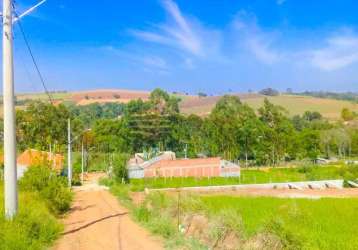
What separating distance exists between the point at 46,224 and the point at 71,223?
11.7 feet

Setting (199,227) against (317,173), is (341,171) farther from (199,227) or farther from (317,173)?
(199,227)

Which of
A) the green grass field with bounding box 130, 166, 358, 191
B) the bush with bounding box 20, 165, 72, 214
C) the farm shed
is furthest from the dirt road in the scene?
the farm shed

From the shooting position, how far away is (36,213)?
15.1 metres

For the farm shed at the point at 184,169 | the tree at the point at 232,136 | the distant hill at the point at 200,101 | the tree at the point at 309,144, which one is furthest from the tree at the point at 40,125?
the distant hill at the point at 200,101

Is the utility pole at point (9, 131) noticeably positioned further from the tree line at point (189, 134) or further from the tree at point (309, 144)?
the tree at point (309, 144)

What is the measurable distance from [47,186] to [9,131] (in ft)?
26.6

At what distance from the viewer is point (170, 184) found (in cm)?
4956

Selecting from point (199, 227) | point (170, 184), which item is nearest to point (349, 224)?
point (199, 227)

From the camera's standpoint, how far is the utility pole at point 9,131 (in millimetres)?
13352

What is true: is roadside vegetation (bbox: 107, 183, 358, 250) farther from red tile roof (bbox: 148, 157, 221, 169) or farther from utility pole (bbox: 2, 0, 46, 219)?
red tile roof (bbox: 148, 157, 221, 169)

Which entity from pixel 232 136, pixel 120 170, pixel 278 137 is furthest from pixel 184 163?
pixel 278 137

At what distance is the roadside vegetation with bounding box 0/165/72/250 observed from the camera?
37.9 ft

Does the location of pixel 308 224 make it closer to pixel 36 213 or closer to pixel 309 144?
pixel 36 213

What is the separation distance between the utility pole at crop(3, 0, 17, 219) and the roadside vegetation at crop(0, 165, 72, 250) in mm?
475
